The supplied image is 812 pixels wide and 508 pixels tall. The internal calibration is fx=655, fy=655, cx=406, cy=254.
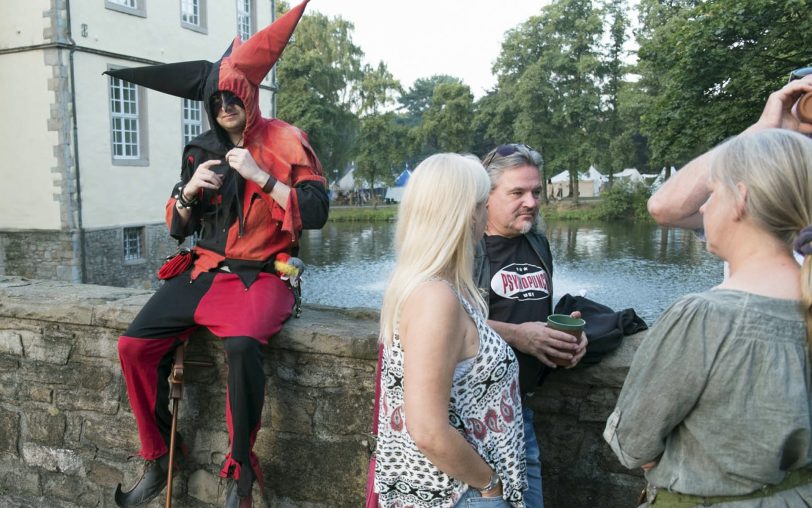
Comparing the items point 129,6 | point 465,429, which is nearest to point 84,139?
point 129,6

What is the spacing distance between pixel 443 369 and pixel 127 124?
1944 centimetres

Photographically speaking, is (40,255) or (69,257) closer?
(69,257)

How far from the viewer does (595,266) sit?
771 inches

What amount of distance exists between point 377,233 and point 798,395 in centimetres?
2907

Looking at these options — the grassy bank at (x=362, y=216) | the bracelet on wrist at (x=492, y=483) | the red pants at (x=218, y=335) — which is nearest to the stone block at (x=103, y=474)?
the red pants at (x=218, y=335)

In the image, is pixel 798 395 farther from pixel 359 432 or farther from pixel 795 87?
pixel 359 432

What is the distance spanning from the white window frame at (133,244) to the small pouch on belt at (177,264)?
17.1 meters

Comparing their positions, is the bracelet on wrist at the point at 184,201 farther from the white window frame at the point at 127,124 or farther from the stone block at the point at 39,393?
the white window frame at the point at 127,124

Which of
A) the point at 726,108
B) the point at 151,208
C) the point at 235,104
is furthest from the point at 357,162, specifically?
the point at 235,104

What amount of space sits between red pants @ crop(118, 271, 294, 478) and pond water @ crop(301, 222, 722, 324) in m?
7.22

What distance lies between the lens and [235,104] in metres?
2.78

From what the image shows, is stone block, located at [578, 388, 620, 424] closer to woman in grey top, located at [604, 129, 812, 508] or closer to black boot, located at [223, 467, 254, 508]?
woman in grey top, located at [604, 129, 812, 508]

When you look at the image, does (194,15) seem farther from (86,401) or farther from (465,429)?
(465,429)

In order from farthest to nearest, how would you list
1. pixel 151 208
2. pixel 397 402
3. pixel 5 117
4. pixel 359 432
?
1. pixel 151 208
2. pixel 5 117
3. pixel 359 432
4. pixel 397 402
